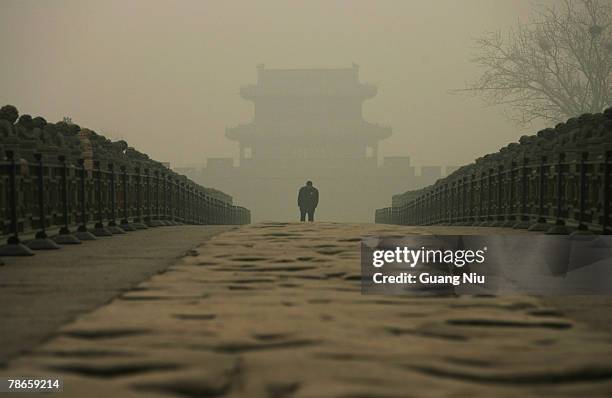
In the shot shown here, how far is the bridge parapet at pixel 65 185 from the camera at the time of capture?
289 inches

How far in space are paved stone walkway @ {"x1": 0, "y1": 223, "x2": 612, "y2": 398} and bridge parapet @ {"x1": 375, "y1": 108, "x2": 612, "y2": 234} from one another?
4451 millimetres

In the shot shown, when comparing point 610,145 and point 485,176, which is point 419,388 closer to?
point 610,145

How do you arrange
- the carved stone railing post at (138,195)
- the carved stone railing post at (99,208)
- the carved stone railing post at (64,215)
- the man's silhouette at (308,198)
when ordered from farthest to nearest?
1. the man's silhouette at (308,198)
2. the carved stone railing post at (138,195)
3. the carved stone railing post at (99,208)
4. the carved stone railing post at (64,215)

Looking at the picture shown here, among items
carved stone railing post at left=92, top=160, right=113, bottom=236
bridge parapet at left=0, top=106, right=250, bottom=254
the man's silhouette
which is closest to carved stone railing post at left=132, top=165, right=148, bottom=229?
bridge parapet at left=0, top=106, right=250, bottom=254

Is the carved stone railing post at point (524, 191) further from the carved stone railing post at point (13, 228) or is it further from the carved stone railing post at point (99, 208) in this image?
the carved stone railing post at point (13, 228)

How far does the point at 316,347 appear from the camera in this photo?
9.36 ft

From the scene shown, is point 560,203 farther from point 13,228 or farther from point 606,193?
point 13,228

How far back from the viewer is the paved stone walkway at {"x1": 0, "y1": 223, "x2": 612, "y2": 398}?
2363mm

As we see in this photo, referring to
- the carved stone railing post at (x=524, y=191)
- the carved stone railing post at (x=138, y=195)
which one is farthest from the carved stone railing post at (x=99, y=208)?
the carved stone railing post at (x=524, y=191)

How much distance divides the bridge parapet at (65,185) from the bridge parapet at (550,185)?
554cm

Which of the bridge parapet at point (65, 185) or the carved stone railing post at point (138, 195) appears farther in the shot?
the carved stone railing post at point (138, 195)

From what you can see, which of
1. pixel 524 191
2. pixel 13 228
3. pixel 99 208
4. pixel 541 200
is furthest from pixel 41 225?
pixel 524 191

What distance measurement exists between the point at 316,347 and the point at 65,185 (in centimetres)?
606

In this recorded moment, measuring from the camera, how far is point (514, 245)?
6.03 m
